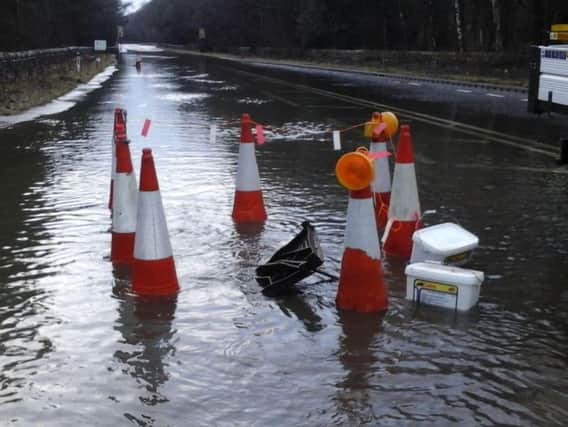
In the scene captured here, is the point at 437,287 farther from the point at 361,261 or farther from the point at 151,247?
the point at 151,247

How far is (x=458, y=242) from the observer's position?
578 centimetres

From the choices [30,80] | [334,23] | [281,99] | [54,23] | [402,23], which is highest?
[334,23]

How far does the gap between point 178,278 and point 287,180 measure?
14.6ft

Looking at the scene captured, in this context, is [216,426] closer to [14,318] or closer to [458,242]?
[14,318]

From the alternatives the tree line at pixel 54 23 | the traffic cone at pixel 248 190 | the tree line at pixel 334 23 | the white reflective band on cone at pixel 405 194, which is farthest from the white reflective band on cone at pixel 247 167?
the tree line at pixel 54 23

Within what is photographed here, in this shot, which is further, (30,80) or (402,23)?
(402,23)

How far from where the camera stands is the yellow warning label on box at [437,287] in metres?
5.20

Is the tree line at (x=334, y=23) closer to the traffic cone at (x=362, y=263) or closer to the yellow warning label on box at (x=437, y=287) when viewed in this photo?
the yellow warning label on box at (x=437, y=287)

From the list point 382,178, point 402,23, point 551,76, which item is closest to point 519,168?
point 551,76

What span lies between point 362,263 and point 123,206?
7.18 ft

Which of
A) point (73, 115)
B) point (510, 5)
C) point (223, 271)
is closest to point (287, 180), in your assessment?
point (223, 271)

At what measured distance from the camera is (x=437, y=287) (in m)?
5.25

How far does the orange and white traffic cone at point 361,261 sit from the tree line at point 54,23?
1482 inches

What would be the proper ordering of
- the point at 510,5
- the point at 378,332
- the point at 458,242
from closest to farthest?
the point at 378,332 < the point at 458,242 < the point at 510,5
